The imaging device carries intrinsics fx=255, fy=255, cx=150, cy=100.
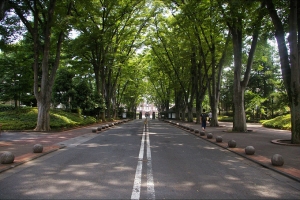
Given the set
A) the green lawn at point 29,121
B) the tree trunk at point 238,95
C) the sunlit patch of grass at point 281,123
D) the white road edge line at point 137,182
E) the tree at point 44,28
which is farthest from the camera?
the sunlit patch of grass at point 281,123

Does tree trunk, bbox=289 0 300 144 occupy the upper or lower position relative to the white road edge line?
upper

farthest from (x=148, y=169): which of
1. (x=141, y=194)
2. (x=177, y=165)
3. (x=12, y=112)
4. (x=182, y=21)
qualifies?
(x=12, y=112)

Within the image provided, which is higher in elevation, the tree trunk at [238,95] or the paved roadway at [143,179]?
the tree trunk at [238,95]

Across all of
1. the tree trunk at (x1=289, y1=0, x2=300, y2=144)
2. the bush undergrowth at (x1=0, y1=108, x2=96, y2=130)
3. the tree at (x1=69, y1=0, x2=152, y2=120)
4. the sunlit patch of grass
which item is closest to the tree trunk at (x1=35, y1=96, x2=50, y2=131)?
the bush undergrowth at (x1=0, y1=108, x2=96, y2=130)

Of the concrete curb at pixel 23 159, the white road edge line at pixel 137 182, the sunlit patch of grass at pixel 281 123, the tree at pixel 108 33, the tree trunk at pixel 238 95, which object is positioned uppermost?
the tree at pixel 108 33

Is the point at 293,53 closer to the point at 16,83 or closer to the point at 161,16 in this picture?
the point at 161,16

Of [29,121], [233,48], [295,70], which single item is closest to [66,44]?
[29,121]

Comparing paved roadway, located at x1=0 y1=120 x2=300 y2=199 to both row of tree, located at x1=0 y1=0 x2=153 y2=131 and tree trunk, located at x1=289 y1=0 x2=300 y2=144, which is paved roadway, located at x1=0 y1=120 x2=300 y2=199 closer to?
tree trunk, located at x1=289 y1=0 x2=300 y2=144

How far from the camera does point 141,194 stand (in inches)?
199

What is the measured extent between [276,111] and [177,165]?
37348 millimetres

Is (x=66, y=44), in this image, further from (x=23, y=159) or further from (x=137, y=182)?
(x=137, y=182)

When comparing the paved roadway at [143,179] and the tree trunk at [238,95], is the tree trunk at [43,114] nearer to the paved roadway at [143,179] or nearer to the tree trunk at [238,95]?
the paved roadway at [143,179]

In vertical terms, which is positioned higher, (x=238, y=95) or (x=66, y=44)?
(x=66, y=44)

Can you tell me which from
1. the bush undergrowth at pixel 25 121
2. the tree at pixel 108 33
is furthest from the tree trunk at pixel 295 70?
the bush undergrowth at pixel 25 121
